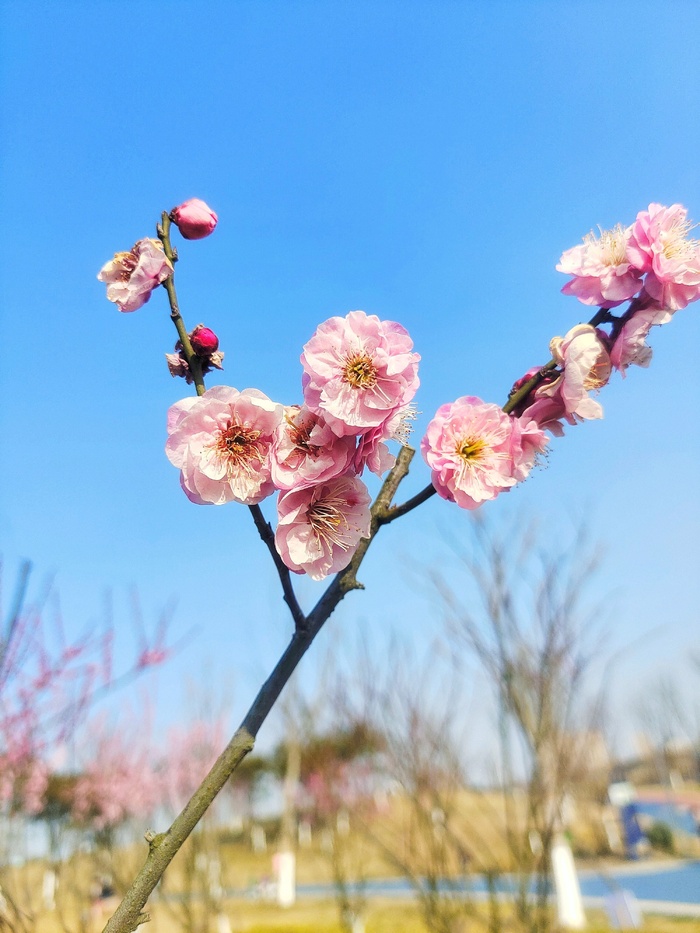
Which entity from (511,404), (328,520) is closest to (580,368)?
(511,404)

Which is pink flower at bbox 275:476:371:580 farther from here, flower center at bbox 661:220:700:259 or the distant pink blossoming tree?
flower center at bbox 661:220:700:259

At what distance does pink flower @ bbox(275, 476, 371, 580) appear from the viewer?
39.8 inches

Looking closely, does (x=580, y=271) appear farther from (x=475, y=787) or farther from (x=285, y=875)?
(x=285, y=875)

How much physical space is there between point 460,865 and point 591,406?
165 inches

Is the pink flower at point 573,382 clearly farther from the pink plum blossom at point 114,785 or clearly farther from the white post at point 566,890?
the white post at point 566,890

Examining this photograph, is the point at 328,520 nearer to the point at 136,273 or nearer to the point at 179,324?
the point at 179,324

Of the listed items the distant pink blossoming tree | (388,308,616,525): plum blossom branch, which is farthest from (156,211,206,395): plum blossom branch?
(388,308,616,525): plum blossom branch

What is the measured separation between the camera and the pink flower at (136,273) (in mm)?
1057

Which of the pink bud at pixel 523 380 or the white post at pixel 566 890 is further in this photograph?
the white post at pixel 566 890

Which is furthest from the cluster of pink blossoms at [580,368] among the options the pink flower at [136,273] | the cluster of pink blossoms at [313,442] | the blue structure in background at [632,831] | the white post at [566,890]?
the blue structure in background at [632,831]

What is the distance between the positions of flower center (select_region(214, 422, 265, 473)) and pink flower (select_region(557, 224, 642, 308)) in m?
0.62

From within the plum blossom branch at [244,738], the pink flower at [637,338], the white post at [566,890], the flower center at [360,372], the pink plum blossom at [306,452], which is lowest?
the white post at [566,890]

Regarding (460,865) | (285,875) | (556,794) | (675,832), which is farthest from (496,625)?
(675,832)

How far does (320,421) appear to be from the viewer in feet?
3.27
